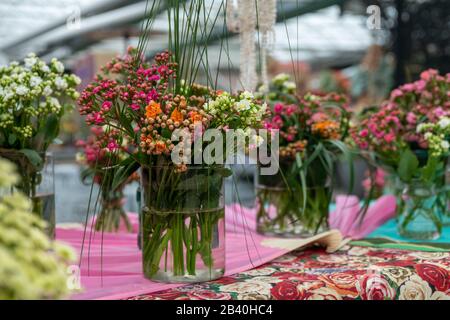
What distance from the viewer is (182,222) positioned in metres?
0.97

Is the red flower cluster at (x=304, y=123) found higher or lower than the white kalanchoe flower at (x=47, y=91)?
lower

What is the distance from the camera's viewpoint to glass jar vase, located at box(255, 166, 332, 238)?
4.54 feet

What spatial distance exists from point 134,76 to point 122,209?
23.1 inches

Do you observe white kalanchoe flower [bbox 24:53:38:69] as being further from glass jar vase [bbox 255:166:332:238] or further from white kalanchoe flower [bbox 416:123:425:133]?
white kalanchoe flower [bbox 416:123:425:133]

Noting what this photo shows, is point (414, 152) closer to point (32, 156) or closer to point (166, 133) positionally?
point (166, 133)

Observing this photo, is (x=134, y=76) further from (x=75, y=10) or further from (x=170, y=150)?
(x=75, y=10)

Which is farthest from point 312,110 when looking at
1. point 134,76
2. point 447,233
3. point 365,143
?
point 134,76

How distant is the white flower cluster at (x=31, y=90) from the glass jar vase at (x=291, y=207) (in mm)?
502

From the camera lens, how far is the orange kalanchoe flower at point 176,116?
0.92 meters

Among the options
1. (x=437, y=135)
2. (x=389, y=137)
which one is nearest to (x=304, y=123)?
(x=389, y=137)

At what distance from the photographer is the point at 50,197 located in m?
1.18

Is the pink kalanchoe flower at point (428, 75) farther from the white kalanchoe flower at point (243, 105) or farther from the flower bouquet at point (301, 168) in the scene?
the white kalanchoe flower at point (243, 105)

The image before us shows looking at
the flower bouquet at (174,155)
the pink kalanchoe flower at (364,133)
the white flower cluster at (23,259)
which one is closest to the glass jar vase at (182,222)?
the flower bouquet at (174,155)

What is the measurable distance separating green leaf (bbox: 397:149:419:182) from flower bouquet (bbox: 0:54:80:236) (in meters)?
0.78
